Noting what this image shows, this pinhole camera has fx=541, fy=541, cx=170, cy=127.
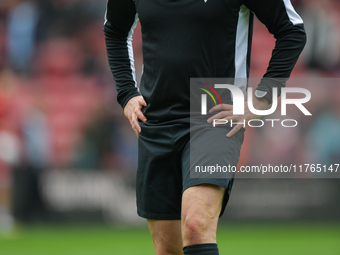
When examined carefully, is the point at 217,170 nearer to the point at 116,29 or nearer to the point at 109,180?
the point at 116,29

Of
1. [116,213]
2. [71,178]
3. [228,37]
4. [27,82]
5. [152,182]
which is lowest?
[116,213]

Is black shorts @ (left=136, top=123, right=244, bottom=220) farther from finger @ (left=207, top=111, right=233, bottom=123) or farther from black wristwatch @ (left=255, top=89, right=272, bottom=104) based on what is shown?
black wristwatch @ (left=255, top=89, right=272, bottom=104)

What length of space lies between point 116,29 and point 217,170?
4.32 ft

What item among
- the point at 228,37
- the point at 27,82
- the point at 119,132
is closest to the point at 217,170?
the point at 228,37

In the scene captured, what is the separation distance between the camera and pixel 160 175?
9.48ft

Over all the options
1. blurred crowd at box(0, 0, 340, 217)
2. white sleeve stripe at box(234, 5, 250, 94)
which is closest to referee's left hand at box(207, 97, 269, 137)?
white sleeve stripe at box(234, 5, 250, 94)

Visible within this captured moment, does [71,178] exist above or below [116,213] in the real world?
above

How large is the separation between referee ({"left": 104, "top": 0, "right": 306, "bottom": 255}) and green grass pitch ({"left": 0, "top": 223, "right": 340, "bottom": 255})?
3326 millimetres

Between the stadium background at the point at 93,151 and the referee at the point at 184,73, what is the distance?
3.41 meters

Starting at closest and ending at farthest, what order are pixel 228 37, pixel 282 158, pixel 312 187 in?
Result: pixel 228 37 → pixel 312 187 → pixel 282 158

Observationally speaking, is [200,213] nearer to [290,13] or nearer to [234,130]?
[234,130]

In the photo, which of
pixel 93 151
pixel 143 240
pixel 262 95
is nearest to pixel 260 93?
pixel 262 95

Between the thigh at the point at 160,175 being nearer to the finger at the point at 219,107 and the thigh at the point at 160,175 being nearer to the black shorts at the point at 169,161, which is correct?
the black shorts at the point at 169,161

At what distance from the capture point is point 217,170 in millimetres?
2582
